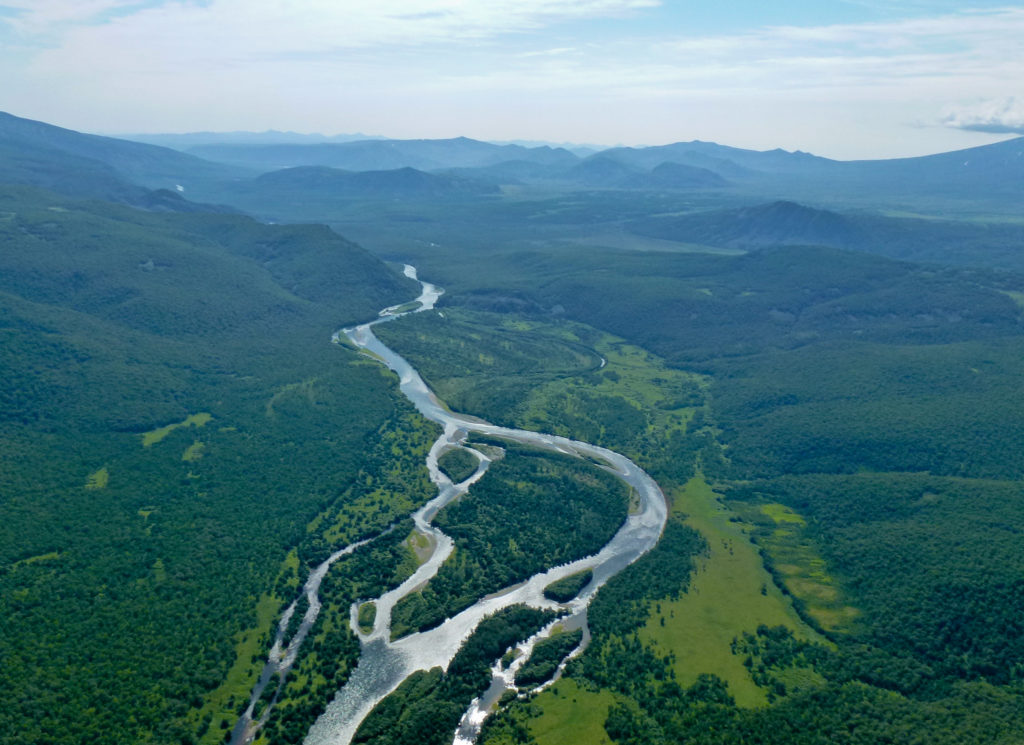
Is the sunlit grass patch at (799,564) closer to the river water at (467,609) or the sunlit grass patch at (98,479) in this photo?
the river water at (467,609)

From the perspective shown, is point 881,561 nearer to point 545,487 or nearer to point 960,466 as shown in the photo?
point 960,466

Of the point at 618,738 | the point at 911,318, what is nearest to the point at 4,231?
the point at 618,738

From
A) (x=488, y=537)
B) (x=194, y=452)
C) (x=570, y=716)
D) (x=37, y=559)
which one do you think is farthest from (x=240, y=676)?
(x=194, y=452)

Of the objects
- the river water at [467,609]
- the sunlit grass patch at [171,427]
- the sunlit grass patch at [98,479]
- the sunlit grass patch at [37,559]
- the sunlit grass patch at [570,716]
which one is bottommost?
the sunlit grass patch at [171,427]

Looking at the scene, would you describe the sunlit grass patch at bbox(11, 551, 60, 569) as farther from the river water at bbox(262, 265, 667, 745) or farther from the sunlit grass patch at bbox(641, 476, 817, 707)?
the sunlit grass patch at bbox(641, 476, 817, 707)

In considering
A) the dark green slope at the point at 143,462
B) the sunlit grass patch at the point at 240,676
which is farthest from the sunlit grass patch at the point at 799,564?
the dark green slope at the point at 143,462

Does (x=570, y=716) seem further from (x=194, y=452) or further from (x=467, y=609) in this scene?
(x=194, y=452)

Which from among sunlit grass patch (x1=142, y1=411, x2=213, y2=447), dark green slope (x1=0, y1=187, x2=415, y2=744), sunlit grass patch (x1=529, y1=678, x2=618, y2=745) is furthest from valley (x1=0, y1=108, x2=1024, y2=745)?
sunlit grass patch (x1=142, y1=411, x2=213, y2=447)
